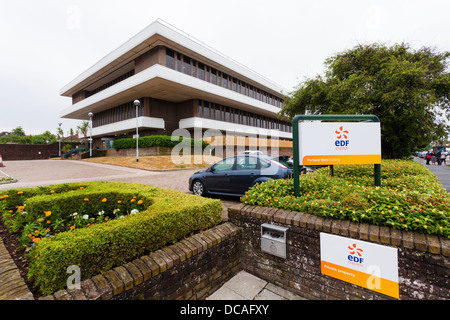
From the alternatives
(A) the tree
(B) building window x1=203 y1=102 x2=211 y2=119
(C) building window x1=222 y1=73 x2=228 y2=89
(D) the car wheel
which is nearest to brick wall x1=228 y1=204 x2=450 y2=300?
(D) the car wheel

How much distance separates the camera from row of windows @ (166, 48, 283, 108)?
72.5 ft

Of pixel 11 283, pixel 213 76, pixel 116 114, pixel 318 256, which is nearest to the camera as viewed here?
pixel 11 283

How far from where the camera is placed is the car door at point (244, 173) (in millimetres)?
5770

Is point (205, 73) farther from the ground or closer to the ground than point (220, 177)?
farther from the ground

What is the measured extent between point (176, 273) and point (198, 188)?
4.71 meters

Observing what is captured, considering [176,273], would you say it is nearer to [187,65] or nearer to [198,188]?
[198,188]

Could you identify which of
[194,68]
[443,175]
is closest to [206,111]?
[194,68]

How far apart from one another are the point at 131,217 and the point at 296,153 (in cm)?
259

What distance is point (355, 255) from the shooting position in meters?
2.20

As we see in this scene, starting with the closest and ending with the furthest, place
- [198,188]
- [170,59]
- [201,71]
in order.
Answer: [198,188] → [170,59] → [201,71]

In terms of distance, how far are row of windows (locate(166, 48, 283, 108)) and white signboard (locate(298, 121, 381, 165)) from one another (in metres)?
22.1

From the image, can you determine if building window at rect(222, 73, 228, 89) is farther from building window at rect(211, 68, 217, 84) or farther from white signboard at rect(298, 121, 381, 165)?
white signboard at rect(298, 121, 381, 165)

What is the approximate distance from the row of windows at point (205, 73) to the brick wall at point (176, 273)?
22.8 meters
